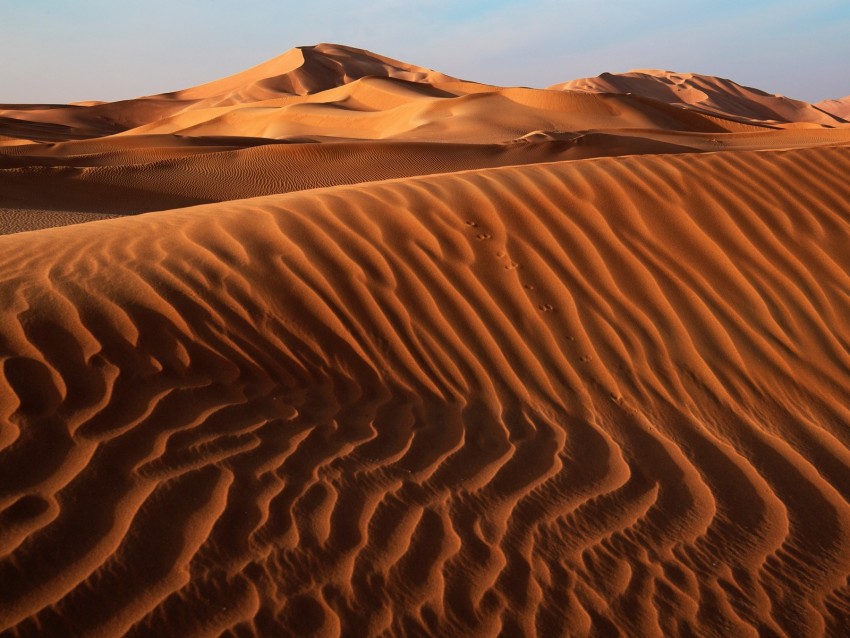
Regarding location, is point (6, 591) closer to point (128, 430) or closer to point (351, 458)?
point (128, 430)

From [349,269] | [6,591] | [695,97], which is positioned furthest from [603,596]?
[695,97]

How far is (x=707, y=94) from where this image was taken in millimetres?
61250

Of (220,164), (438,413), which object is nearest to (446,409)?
(438,413)

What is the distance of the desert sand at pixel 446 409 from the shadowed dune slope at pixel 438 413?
0.04 ft

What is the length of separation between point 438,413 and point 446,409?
0.19ft

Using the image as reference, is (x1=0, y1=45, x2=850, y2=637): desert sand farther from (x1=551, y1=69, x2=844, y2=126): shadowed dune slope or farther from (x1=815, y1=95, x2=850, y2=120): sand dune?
(x1=815, y1=95, x2=850, y2=120): sand dune

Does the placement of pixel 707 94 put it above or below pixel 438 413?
below

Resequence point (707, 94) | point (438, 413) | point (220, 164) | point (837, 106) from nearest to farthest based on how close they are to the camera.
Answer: point (438, 413), point (220, 164), point (707, 94), point (837, 106)

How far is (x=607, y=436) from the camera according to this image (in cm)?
355

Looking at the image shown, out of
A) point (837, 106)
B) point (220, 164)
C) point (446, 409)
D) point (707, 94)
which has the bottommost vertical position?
point (837, 106)

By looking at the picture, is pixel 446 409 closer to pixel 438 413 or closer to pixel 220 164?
pixel 438 413

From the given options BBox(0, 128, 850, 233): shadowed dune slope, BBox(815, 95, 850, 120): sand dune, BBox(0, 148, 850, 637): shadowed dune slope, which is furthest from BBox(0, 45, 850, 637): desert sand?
BBox(815, 95, 850, 120): sand dune

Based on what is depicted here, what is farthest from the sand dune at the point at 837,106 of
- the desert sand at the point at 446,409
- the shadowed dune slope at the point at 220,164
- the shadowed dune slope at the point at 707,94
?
the desert sand at the point at 446,409

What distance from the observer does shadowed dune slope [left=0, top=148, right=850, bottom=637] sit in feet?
8.08
